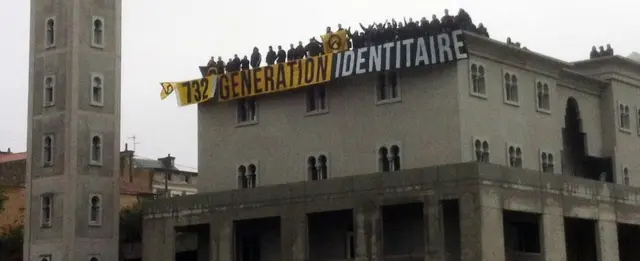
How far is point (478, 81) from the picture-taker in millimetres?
49375

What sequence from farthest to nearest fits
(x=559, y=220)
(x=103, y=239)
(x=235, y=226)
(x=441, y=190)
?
(x=103, y=239) → (x=235, y=226) → (x=559, y=220) → (x=441, y=190)

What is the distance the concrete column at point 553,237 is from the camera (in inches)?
1811

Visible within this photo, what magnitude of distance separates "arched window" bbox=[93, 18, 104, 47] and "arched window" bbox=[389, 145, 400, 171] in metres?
17.2

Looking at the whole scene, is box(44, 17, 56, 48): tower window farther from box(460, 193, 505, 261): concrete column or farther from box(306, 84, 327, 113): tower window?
box(460, 193, 505, 261): concrete column

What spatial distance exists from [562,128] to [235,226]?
57.1ft

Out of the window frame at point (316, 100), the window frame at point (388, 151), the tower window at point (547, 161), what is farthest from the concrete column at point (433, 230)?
the tower window at point (547, 161)

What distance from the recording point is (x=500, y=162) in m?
49.7

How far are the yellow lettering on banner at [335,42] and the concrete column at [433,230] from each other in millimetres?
10050

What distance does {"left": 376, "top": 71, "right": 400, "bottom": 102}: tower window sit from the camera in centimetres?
5038

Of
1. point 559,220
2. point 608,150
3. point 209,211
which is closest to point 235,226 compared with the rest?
point 209,211

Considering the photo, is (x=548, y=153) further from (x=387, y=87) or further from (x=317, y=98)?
(x=317, y=98)

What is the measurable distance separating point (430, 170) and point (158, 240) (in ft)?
51.4

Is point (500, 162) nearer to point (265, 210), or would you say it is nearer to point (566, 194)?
point (566, 194)

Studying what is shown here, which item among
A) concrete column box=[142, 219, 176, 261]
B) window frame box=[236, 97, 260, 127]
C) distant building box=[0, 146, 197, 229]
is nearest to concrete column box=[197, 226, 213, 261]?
concrete column box=[142, 219, 176, 261]
